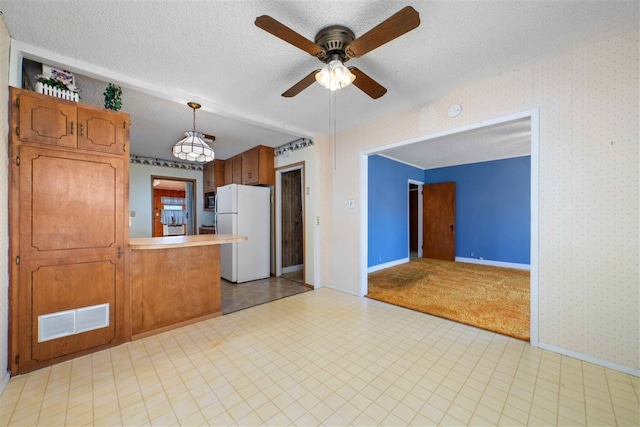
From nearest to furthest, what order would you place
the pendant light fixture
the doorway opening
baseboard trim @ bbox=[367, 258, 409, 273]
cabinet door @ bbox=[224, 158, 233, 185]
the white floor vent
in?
the white floor vent → the pendant light fixture → baseboard trim @ bbox=[367, 258, 409, 273] → cabinet door @ bbox=[224, 158, 233, 185] → the doorway opening

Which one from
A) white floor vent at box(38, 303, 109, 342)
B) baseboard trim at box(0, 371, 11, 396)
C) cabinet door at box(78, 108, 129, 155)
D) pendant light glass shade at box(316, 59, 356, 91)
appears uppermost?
pendant light glass shade at box(316, 59, 356, 91)

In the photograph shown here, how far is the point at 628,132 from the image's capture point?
194 centimetres

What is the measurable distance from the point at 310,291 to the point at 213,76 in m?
3.14

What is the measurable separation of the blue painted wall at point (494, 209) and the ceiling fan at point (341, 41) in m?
5.24

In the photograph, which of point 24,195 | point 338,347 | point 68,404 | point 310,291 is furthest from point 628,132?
point 24,195

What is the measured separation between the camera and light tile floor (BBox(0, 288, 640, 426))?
1.53 m

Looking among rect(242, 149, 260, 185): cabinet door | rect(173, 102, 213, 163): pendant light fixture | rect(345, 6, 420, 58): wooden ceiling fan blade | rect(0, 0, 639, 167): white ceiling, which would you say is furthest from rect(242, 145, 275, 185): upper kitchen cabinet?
rect(345, 6, 420, 58): wooden ceiling fan blade

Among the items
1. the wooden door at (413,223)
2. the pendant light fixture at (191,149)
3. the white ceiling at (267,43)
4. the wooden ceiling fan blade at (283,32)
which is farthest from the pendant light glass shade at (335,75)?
the wooden door at (413,223)

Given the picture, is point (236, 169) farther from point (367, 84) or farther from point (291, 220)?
point (367, 84)

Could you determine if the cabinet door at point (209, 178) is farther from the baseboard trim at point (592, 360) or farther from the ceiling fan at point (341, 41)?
the baseboard trim at point (592, 360)

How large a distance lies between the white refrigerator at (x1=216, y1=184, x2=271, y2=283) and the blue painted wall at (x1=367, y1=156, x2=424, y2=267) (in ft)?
7.15

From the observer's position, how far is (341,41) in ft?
5.98

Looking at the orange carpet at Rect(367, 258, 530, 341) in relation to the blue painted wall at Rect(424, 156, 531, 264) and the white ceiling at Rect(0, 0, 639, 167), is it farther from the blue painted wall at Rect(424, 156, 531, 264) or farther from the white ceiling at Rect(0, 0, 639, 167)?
the white ceiling at Rect(0, 0, 639, 167)

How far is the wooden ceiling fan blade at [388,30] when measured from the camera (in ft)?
4.52
